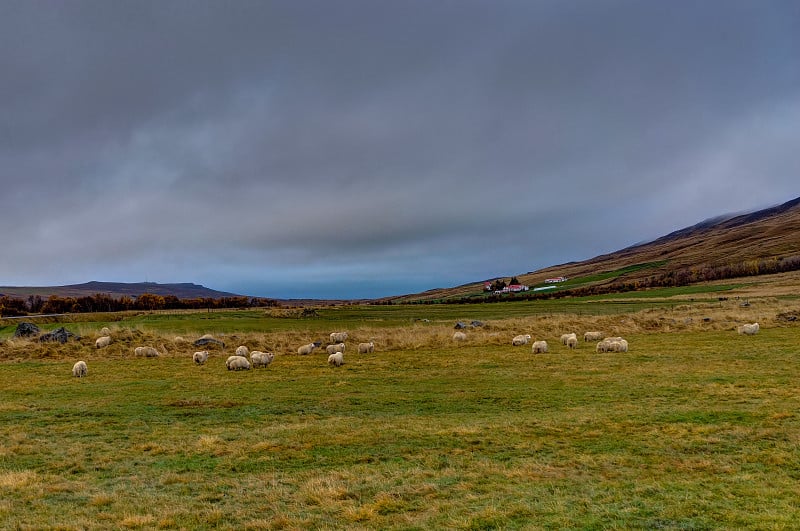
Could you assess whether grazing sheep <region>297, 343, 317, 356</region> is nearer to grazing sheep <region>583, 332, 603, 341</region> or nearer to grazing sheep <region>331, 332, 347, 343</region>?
grazing sheep <region>331, 332, 347, 343</region>

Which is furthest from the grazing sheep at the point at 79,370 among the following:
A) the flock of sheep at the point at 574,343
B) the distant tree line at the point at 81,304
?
the distant tree line at the point at 81,304

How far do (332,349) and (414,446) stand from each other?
20.6 m

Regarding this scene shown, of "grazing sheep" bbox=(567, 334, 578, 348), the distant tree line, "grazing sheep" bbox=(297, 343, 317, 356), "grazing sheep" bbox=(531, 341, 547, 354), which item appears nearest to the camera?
"grazing sheep" bbox=(531, 341, 547, 354)

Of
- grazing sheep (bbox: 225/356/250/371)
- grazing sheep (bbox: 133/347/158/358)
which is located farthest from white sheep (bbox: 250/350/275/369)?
grazing sheep (bbox: 133/347/158/358)

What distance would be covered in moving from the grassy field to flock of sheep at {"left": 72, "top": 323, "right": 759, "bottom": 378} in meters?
1.44

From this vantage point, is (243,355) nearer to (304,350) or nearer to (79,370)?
(304,350)

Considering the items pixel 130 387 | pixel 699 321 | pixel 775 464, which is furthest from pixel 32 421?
pixel 699 321

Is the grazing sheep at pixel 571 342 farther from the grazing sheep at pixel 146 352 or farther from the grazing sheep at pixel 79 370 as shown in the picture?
the grazing sheep at pixel 79 370

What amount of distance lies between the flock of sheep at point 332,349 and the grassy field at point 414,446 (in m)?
1.44

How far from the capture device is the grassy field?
7602 millimetres

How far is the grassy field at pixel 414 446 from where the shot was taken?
7.60 meters

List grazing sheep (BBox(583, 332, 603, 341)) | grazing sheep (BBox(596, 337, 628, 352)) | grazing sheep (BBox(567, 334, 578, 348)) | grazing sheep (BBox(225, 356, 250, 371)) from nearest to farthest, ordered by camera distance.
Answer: grazing sheep (BBox(225, 356, 250, 371)), grazing sheep (BBox(596, 337, 628, 352)), grazing sheep (BBox(567, 334, 578, 348)), grazing sheep (BBox(583, 332, 603, 341))

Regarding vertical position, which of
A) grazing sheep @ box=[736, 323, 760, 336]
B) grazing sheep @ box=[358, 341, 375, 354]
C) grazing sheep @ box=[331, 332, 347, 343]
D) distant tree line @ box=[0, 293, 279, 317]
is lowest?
grazing sheep @ box=[736, 323, 760, 336]

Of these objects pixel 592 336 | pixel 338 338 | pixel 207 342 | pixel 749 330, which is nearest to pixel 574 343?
pixel 592 336
